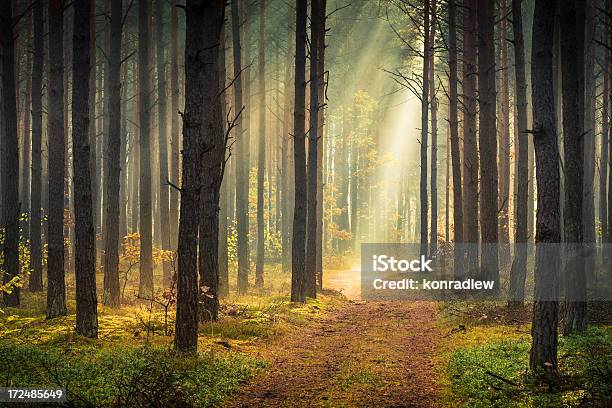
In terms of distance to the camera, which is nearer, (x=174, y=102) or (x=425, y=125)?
(x=174, y=102)

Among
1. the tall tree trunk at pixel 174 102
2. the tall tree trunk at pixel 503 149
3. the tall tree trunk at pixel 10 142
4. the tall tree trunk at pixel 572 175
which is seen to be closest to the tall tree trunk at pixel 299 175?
the tall tree trunk at pixel 174 102

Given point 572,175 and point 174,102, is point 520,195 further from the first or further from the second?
point 174,102

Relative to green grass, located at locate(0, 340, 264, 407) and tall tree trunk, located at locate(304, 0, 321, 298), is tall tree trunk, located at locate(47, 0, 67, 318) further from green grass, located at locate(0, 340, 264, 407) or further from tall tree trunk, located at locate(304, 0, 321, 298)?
tall tree trunk, located at locate(304, 0, 321, 298)

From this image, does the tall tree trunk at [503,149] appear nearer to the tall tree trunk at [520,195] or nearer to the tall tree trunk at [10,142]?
the tall tree trunk at [520,195]

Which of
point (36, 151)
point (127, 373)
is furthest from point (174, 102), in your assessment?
point (127, 373)

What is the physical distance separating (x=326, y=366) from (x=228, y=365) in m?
1.77

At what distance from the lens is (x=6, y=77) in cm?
1331

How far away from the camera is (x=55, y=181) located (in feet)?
40.3

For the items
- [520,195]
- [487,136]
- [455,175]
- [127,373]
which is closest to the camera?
[127,373]

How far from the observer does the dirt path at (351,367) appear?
7.31 metres

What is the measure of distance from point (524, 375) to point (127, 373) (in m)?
Answer: 5.46

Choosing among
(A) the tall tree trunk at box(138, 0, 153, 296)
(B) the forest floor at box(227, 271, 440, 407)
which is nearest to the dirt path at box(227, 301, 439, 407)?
(B) the forest floor at box(227, 271, 440, 407)

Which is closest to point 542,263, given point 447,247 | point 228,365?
point 228,365

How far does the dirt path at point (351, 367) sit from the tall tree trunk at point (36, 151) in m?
9.10
